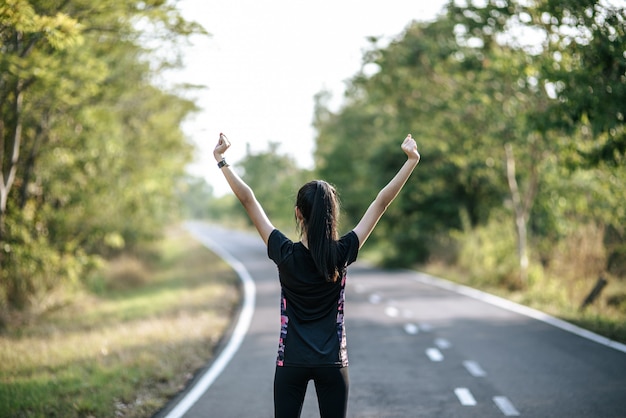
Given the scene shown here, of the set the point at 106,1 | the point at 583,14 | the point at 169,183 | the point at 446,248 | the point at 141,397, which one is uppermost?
the point at 106,1

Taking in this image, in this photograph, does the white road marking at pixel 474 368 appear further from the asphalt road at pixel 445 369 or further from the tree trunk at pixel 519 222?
the tree trunk at pixel 519 222

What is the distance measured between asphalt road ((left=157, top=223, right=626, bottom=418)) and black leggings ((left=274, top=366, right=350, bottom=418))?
9.67ft

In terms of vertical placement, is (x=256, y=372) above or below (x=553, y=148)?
below

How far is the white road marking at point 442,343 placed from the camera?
977 cm

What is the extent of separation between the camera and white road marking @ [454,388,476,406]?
667cm

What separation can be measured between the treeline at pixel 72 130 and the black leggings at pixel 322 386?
16.7 ft

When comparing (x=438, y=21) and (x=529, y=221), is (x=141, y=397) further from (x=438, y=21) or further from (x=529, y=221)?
(x=529, y=221)

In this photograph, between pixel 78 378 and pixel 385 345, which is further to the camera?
pixel 385 345

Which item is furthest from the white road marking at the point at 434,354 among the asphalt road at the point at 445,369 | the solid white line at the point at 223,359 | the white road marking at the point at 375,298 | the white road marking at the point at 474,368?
the white road marking at the point at 375,298

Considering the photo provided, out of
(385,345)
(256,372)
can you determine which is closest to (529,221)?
(385,345)

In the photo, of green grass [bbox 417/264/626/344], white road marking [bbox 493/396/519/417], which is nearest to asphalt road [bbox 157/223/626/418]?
white road marking [bbox 493/396/519/417]

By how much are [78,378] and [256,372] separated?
2.10m

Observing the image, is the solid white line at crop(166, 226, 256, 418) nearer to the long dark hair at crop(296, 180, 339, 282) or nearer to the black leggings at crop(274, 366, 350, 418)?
the black leggings at crop(274, 366, 350, 418)

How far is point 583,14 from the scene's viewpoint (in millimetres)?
8711
